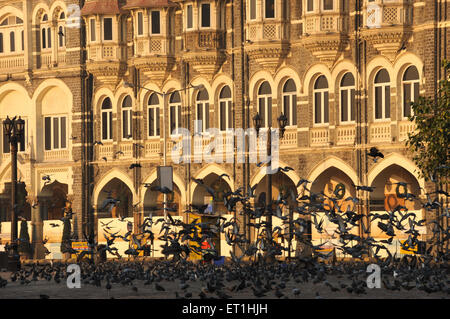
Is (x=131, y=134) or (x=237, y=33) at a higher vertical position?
(x=237, y=33)

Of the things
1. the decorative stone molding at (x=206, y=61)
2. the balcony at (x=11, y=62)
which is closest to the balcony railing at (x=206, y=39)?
the decorative stone molding at (x=206, y=61)

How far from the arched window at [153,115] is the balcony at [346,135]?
443 inches

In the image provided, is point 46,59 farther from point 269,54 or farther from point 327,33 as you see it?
point 327,33

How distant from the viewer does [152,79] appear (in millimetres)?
67938

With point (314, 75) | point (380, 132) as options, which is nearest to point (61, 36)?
point (314, 75)

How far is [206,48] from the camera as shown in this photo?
64875 mm

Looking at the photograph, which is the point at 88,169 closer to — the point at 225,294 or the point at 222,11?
the point at 222,11

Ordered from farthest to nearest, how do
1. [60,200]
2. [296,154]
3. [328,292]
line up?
[60,200] < [296,154] < [328,292]

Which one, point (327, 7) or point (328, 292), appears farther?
point (327, 7)

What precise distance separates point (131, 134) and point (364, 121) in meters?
14.2

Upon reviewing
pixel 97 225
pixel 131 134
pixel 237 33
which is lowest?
pixel 97 225

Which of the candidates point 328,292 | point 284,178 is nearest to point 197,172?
point 284,178

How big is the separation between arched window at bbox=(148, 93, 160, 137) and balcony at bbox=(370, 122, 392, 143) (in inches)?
516

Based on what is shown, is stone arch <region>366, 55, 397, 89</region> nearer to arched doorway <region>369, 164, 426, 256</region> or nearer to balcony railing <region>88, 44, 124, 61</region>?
arched doorway <region>369, 164, 426, 256</region>
